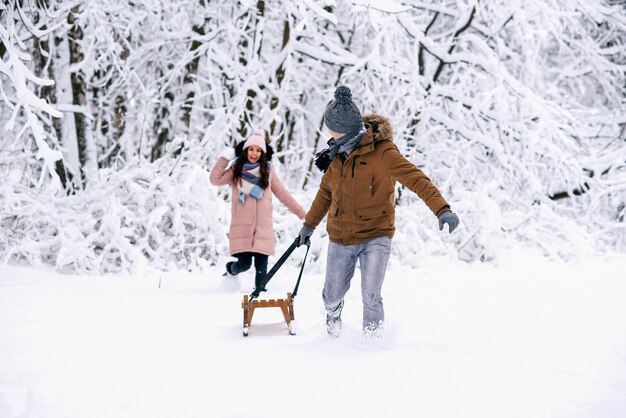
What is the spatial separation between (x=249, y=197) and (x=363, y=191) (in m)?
2.24

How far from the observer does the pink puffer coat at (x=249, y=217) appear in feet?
17.3

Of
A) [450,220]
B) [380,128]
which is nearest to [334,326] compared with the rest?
[450,220]

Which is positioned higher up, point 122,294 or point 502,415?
point 502,415

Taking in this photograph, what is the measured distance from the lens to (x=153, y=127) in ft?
32.0

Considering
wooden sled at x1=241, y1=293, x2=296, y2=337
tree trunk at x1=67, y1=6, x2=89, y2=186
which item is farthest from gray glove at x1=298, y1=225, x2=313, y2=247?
tree trunk at x1=67, y1=6, x2=89, y2=186

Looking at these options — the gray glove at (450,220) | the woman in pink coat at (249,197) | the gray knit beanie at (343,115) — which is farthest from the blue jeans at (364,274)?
the woman in pink coat at (249,197)

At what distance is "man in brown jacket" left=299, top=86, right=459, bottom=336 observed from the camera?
10.6ft

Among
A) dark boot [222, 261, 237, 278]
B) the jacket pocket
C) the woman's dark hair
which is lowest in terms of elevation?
dark boot [222, 261, 237, 278]

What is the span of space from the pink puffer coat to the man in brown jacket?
1.89 metres

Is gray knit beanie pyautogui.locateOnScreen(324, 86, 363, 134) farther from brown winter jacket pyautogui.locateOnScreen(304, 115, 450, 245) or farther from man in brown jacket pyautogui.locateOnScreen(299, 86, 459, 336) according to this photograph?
brown winter jacket pyautogui.locateOnScreen(304, 115, 450, 245)

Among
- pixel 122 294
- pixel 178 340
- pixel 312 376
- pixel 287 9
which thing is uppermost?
pixel 287 9

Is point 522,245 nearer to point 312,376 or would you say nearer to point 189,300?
point 189,300

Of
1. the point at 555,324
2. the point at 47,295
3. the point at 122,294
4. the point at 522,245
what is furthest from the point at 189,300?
the point at 522,245

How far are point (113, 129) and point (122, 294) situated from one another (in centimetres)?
476
